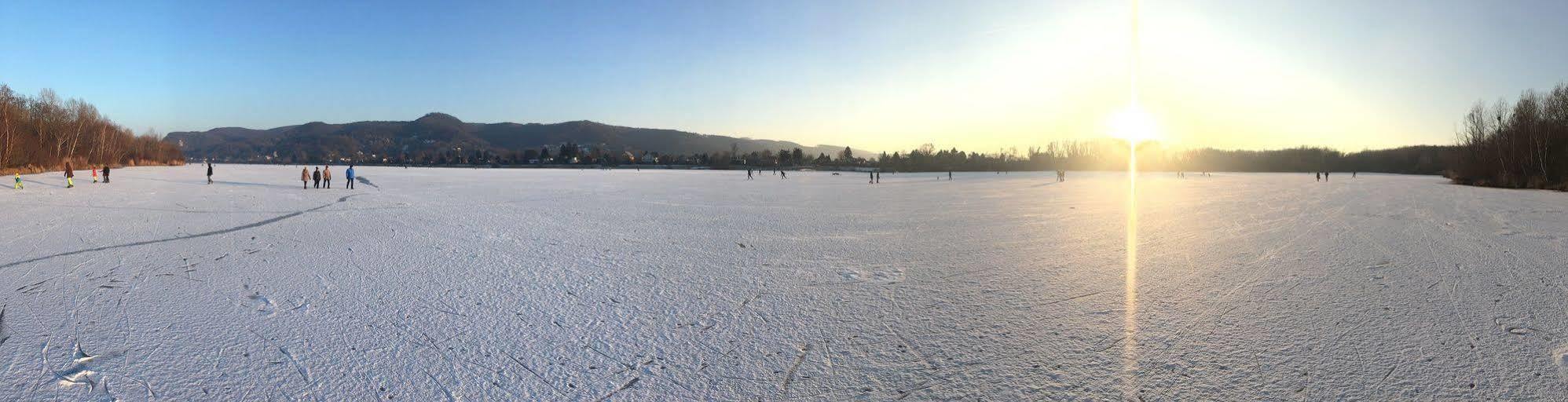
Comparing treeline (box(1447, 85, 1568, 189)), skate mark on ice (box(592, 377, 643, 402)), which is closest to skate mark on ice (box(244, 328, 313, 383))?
skate mark on ice (box(592, 377, 643, 402))

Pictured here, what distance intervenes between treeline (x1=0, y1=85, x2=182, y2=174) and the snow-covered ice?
1896 inches

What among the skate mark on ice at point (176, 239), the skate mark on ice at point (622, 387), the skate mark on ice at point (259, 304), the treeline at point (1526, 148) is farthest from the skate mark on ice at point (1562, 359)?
the treeline at point (1526, 148)

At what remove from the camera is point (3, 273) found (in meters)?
6.10

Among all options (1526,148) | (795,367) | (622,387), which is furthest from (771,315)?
(1526,148)

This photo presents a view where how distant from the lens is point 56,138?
51.5m

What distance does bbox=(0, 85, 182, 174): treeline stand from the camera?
3953 cm

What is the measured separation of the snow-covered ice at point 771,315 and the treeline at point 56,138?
4816 cm

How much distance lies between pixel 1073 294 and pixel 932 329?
1853 mm

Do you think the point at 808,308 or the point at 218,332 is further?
the point at 808,308

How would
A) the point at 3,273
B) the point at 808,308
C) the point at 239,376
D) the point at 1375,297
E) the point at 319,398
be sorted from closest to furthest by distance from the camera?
the point at 319,398 < the point at 239,376 < the point at 808,308 < the point at 1375,297 < the point at 3,273

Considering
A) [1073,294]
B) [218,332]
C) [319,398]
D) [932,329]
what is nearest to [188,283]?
[218,332]

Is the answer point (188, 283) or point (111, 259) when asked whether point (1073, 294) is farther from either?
point (111, 259)

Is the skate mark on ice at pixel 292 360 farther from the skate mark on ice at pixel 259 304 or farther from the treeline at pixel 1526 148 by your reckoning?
the treeline at pixel 1526 148

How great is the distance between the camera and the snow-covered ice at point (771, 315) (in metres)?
3.33
